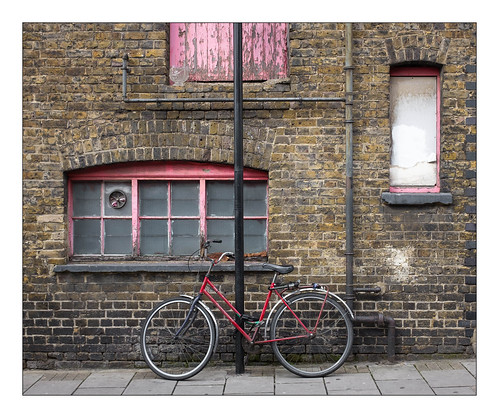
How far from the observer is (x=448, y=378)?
5555 mm

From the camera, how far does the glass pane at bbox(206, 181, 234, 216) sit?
6348 millimetres

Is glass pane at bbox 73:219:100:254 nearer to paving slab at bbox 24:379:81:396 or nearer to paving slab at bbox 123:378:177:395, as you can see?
paving slab at bbox 24:379:81:396

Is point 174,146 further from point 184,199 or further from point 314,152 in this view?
point 314,152

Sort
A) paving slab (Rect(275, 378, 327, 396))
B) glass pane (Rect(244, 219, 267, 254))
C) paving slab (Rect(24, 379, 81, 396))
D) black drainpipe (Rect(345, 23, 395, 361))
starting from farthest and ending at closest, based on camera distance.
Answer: glass pane (Rect(244, 219, 267, 254)) → black drainpipe (Rect(345, 23, 395, 361)) → paving slab (Rect(24, 379, 81, 396)) → paving slab (Rect(275, 378, 327, 396))

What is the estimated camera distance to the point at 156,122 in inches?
243

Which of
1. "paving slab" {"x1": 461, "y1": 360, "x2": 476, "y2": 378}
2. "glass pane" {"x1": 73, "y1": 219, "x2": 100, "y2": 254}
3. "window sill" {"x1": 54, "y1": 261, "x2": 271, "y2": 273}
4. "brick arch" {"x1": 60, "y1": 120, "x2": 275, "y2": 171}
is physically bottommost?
"paving slab" {"x1": 461, "y1": 360, "x2": 476, "y2": 378}

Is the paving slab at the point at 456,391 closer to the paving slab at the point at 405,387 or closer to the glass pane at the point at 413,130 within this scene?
the paving slab at the point at 405,387

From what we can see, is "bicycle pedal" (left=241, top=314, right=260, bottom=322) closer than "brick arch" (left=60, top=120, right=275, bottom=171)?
Yes

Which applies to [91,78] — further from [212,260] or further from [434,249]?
[434,249]

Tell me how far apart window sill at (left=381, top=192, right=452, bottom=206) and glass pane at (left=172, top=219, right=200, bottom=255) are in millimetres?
2148

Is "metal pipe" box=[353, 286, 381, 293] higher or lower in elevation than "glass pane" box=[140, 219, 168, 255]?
lower

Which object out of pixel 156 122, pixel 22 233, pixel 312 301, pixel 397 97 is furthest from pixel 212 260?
pixel 397 97

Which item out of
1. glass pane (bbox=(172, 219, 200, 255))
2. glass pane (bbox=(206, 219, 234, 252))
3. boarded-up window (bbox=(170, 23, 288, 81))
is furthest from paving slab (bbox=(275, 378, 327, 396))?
boarded-up window (bbox=(170, 23, 288, 81))

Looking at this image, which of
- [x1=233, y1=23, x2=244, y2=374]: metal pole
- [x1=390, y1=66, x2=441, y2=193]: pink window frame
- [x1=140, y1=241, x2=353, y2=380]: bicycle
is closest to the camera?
[x1=233, y1=23, x2=244, y2=374]: metal pole
